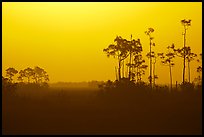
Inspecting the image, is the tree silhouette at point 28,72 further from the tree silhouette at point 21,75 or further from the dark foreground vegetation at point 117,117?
the dark foreground vegetation at point 117,117

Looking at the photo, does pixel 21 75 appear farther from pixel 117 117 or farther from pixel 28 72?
pixel 117 117

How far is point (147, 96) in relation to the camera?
33.2 m

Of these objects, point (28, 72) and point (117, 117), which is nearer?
point (117, 117)

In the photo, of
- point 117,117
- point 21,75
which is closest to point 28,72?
point 21,75

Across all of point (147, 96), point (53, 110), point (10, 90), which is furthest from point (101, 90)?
point (53, 110)

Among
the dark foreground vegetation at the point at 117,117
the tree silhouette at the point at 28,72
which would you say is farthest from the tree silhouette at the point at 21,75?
the dark foreground vegetation at the point at 117,117

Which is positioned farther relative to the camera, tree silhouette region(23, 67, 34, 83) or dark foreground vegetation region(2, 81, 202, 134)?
tree silhouette region(23, 67, 34, 83)

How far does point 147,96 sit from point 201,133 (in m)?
16.2

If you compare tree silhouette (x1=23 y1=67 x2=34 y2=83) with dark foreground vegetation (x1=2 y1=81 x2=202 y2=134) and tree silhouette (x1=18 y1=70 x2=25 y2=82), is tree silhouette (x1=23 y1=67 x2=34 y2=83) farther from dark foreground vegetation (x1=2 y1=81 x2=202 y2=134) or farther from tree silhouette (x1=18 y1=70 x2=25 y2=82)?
dark foreground vegetation (x1=2 y1=81 x2=202 y2=134)

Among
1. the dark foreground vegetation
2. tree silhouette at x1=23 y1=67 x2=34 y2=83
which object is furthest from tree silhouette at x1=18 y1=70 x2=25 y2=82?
the dark foreground vegetation

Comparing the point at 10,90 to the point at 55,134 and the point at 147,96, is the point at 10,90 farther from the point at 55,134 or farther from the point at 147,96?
the point at 55,134

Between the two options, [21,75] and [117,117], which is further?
[21,75]

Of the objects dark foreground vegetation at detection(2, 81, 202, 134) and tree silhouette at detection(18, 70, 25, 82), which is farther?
tree silhouette at detection(18, 70, 25, 82)

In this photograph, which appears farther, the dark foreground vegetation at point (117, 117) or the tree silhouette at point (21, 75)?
the tree silhouette at point (21, 75)
